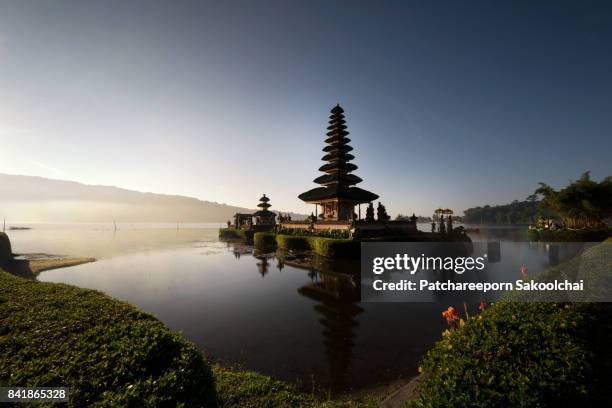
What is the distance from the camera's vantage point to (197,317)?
8.94 metres

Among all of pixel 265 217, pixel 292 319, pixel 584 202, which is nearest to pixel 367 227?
pixel 292 319

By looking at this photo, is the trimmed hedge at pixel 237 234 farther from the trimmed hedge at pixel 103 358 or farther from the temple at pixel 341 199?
the trimmed hedge at pixel 103 358

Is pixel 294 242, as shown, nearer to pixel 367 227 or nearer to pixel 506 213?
pixel 367 227

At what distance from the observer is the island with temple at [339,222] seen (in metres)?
21.6

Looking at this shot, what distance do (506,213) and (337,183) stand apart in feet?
571

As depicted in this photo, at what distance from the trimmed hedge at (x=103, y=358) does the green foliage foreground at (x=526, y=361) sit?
2.51m

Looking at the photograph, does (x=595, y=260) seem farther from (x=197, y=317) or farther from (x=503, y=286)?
(x=197, y=317)

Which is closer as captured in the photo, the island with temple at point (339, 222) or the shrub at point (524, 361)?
the shrub at point (524, 361)

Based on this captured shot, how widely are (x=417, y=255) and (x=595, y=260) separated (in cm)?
1830

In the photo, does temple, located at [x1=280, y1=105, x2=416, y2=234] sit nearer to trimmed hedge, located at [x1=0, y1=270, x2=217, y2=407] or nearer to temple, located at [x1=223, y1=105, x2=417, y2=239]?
temple, located at [x1=223, y1=105, x2=417, y2=239]

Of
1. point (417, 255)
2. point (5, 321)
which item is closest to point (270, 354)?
point (5, 321)

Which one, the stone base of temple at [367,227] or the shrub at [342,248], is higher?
the stone base of temple at [367,227]

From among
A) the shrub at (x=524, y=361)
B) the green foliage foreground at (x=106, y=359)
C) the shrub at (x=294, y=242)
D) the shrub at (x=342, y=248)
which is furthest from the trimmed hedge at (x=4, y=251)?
the shrub at (x=524, y=361)

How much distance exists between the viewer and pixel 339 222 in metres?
24.0
